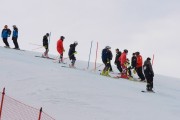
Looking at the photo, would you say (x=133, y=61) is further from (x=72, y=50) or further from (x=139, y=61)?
(x=72, y=50)

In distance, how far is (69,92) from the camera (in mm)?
16047

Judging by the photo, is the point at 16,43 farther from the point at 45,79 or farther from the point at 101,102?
the point at 101,102

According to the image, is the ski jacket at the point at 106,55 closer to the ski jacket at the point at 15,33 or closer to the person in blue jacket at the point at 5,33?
the ski jacket at the point at 15,33

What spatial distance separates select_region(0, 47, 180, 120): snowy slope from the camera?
1384cm

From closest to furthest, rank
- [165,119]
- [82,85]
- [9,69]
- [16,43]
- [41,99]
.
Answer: [165,119]
[41,99]
[82,85]
[9,69]
[16,43]

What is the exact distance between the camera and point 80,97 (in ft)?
51.0

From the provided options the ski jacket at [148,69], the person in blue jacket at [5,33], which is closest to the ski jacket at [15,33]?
the person in blue jacket at [5,33]

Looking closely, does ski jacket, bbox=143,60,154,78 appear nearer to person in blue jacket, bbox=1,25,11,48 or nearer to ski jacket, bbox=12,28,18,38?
ski jacket, bbox=12,28,18,38

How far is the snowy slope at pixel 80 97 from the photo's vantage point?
545 inches

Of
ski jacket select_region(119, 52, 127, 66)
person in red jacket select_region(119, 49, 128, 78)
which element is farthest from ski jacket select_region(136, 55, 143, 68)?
ski jacket select_region(119, 52, 127, 66)

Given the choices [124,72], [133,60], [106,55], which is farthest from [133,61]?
[106,55]

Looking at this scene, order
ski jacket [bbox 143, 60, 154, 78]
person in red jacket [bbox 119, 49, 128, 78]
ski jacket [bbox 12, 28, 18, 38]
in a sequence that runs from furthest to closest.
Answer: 1. ski jacket [bbox 12, 28, 18, 38]
2. person in red jacket [bbox 119, 49, 128, 78]
3. ski jacket [bbox 143, 60, 154, 78]

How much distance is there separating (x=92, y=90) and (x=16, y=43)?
43.8 feet

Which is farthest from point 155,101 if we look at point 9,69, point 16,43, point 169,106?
point 16,43
